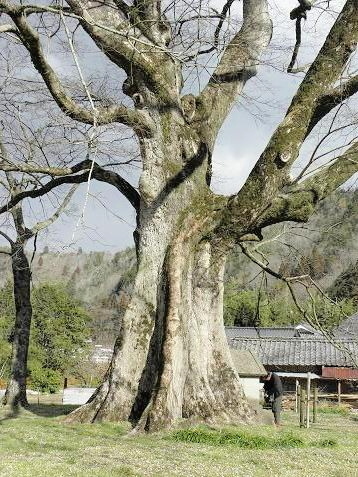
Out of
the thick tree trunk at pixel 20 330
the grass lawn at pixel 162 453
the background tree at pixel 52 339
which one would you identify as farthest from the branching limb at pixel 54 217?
the background tree at pixel 52 339

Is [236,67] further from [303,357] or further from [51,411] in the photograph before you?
[303,357]

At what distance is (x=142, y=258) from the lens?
374 inches

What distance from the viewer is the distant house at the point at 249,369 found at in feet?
48.0

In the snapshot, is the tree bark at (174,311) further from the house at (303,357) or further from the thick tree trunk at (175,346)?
the house at (303,357)

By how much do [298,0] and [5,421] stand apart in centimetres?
874

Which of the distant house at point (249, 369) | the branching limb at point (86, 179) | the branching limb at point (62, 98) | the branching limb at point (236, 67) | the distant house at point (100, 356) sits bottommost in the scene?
the distant house at point (249, 369)

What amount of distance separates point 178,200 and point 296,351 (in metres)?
26.3

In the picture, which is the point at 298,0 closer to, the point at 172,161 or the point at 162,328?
the point at 172,161

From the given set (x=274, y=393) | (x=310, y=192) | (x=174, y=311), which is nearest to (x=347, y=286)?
(x=274, y=393)

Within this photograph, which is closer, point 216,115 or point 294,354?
point 216,115

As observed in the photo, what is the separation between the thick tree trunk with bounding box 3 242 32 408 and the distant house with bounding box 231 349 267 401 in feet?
16.7

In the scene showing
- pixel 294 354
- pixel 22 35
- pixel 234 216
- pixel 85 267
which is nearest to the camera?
pixel 22 35

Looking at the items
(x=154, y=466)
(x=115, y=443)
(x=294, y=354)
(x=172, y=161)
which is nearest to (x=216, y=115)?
(x=172, y=161)

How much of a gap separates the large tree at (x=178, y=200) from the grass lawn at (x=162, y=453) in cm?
71
